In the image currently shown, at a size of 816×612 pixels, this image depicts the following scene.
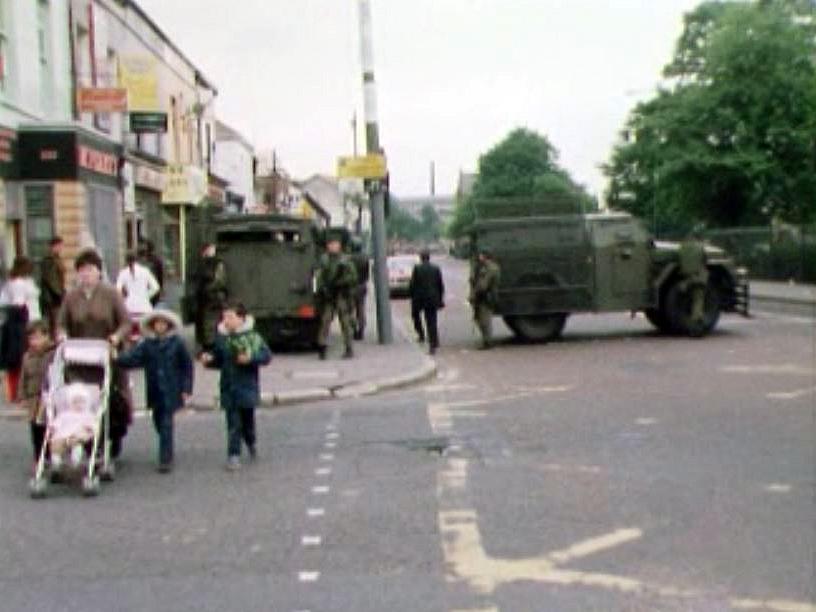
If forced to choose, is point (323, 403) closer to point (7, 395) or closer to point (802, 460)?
point (7, 395)

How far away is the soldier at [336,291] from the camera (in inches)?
714

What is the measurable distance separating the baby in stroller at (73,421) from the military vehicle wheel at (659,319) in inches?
537

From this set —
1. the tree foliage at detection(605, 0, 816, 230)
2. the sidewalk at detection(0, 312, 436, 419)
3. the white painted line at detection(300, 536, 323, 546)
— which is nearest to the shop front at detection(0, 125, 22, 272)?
the sidewalk at detection(0, 312, 436, 419)

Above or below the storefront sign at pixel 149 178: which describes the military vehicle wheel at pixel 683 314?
below

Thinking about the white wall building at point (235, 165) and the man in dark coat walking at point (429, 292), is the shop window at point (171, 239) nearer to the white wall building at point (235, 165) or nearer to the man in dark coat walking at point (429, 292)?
the white wall building at point (235, 165)

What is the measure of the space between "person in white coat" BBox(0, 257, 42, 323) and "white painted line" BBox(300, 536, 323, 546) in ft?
25.5

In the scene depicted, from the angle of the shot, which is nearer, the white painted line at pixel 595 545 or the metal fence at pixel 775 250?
the white painted line at pixel 595 545

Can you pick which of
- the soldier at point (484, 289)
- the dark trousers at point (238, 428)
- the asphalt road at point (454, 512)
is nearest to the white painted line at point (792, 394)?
the asphalt road at point (454, 512)

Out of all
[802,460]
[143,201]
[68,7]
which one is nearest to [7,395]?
[802,460]

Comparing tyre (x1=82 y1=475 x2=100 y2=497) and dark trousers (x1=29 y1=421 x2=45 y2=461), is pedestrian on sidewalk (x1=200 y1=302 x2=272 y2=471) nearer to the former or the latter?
tyre (x1=82 y1=475 x2=100 y2=497)

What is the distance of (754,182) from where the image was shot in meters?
52.8

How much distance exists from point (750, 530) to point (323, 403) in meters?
7.16

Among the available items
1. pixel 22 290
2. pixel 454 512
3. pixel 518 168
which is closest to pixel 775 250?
pixel 22 290

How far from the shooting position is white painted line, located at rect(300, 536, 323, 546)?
279 inches
